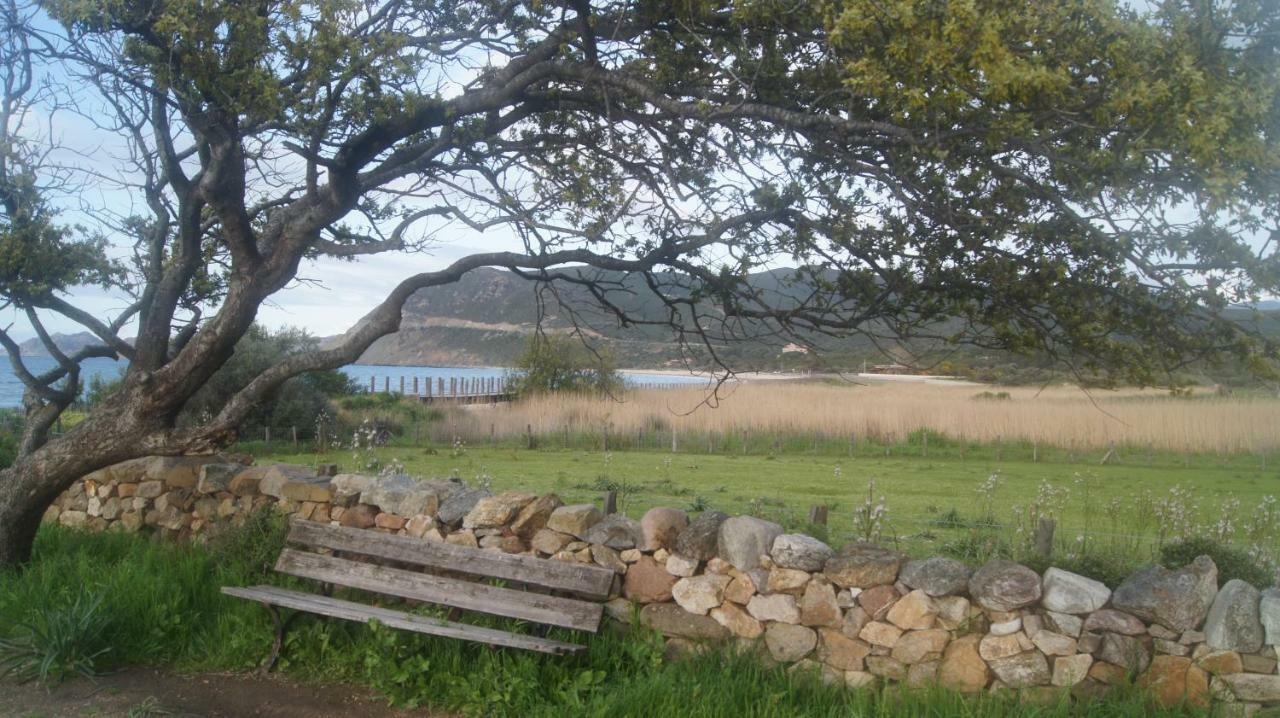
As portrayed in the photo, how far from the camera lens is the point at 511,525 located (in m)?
6.44

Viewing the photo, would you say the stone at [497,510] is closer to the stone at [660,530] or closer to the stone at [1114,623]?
the stone at [660,530]

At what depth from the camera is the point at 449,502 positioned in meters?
6.85

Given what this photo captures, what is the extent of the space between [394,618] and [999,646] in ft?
11.6

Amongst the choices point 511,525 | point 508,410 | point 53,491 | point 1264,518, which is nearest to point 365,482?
point 511,525

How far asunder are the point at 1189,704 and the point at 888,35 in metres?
4.01

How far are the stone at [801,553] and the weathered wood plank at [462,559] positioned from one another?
3.57 feet

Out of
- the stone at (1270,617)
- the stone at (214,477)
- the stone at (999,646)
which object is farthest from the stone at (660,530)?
the stone at (214,477)

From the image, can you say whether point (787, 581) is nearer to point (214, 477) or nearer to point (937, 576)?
point (937, 576)

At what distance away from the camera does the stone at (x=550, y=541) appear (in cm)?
630

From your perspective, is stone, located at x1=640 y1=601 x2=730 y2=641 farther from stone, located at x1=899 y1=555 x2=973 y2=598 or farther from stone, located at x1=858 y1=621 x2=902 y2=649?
stone, located at x1=899 y1=555 x2=973 y2=598

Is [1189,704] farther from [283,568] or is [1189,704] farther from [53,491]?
[53,491]

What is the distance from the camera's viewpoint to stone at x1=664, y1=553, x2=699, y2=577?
5844 millimetres

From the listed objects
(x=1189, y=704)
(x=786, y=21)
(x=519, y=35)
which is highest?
(x=519, y=35)

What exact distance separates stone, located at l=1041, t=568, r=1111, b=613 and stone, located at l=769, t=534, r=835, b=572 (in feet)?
3.97
